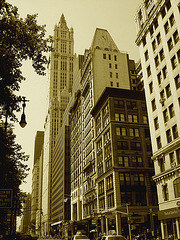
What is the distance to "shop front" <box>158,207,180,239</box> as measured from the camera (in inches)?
1379

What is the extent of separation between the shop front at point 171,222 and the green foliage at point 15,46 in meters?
27.4

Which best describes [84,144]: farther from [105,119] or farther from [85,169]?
[105,119]

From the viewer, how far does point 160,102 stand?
41.1 meters

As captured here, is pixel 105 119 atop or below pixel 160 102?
atop

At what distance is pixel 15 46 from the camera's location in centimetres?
1522

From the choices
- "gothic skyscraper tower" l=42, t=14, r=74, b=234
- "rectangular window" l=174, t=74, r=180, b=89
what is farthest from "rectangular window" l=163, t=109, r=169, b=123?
"gothic skyscraper tower" l=42, t=14, r=74, b=234

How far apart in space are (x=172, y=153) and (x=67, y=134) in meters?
93.0

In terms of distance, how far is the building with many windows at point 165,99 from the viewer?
121 feet

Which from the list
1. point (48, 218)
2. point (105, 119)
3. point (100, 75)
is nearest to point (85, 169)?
point (105, 119)

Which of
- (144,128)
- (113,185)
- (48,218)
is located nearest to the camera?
(113,185)

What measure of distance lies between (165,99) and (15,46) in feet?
98.1

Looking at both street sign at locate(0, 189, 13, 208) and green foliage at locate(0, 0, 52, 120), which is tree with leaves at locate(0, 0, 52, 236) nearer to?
green foliage at locate(0, 0, 52, 120)

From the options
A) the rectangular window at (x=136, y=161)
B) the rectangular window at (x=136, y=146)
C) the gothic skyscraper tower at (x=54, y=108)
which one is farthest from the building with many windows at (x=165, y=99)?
the gothic skyscraper tower at (x=54, y=108)

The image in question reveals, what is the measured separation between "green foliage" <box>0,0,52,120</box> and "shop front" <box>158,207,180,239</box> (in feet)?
90.0
